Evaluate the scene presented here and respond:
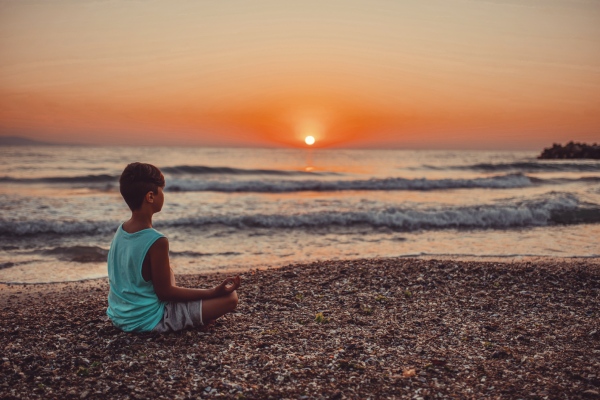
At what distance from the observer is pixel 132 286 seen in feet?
16.6

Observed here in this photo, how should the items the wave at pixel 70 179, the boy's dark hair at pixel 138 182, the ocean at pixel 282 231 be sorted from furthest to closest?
the wave at pixel 70 179 → the ocean at pixel 282 231 → the boy's dark hair at pixel 138 182

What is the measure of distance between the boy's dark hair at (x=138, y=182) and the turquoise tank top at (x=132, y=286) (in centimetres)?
37

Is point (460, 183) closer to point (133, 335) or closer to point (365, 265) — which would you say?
point (365, 265)

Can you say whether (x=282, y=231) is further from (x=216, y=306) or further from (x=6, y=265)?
(x=216, y=306)

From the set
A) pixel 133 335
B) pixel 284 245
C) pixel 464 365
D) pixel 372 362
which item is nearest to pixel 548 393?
pixel 464 365

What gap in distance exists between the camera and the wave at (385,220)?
1461cm

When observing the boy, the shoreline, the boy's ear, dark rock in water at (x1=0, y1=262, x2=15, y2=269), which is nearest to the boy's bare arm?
the boy

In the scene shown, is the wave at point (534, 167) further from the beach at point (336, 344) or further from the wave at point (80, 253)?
the beach at point (336, 344)

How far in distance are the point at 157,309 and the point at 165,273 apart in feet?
1.82

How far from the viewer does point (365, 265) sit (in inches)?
357

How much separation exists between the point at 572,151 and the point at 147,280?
69881 mm

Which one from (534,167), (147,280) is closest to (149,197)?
(147,280)

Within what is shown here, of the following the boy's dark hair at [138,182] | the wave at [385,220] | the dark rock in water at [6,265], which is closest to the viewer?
the boy's dark hair at [138,182]

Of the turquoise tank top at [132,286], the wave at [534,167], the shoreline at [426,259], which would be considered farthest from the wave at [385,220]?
the wave at [534,167]
